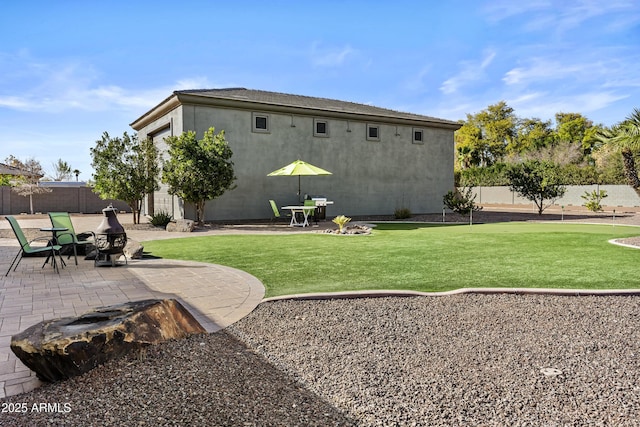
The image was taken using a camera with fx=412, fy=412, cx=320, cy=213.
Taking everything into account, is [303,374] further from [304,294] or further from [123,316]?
[304,294]

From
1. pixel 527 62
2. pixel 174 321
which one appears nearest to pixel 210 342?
pixel 174 321

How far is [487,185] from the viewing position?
38.3m

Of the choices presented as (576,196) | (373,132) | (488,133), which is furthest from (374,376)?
(488,133)

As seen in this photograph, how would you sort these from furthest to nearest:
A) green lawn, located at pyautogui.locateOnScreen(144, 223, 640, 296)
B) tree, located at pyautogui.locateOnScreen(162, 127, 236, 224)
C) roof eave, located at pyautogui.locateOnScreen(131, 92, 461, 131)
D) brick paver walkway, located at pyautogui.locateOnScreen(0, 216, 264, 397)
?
1. roof eave, located at pyautogui.locateOnScreen(131, 92, 461, 131)
2. tree, located at pyautogui.locateOnScreen(162, 127, 236, 224)
3. green lawn, located at pyautogui.locateOnScreen(144, 223, 640, 296)
4. brick paver walkway, located at pyautogui.locateOnScreen(0, 216, 264, 397)

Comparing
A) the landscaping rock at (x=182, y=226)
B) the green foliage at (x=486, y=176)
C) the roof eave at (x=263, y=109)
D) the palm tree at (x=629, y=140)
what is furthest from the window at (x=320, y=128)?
the green foliage at (x=486, y=176)

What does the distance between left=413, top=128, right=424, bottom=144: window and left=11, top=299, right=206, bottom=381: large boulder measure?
1999 centimetres

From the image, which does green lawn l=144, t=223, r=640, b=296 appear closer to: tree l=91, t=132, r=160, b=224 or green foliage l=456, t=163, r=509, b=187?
tree l=91, t=132, r=160, b=224

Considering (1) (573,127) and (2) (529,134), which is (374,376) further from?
(1) (573,127)

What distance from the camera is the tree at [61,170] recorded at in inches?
2066

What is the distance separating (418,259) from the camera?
826 cm

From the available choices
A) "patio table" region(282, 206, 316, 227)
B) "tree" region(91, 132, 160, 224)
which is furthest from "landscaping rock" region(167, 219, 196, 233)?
"patio table" region(282, 206, 316, 227)

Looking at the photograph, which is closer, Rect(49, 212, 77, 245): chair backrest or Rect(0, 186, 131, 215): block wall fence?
Rect(49, 212, 77, 245): chair backrest

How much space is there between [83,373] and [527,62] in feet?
69.4

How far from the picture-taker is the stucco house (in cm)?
1700
